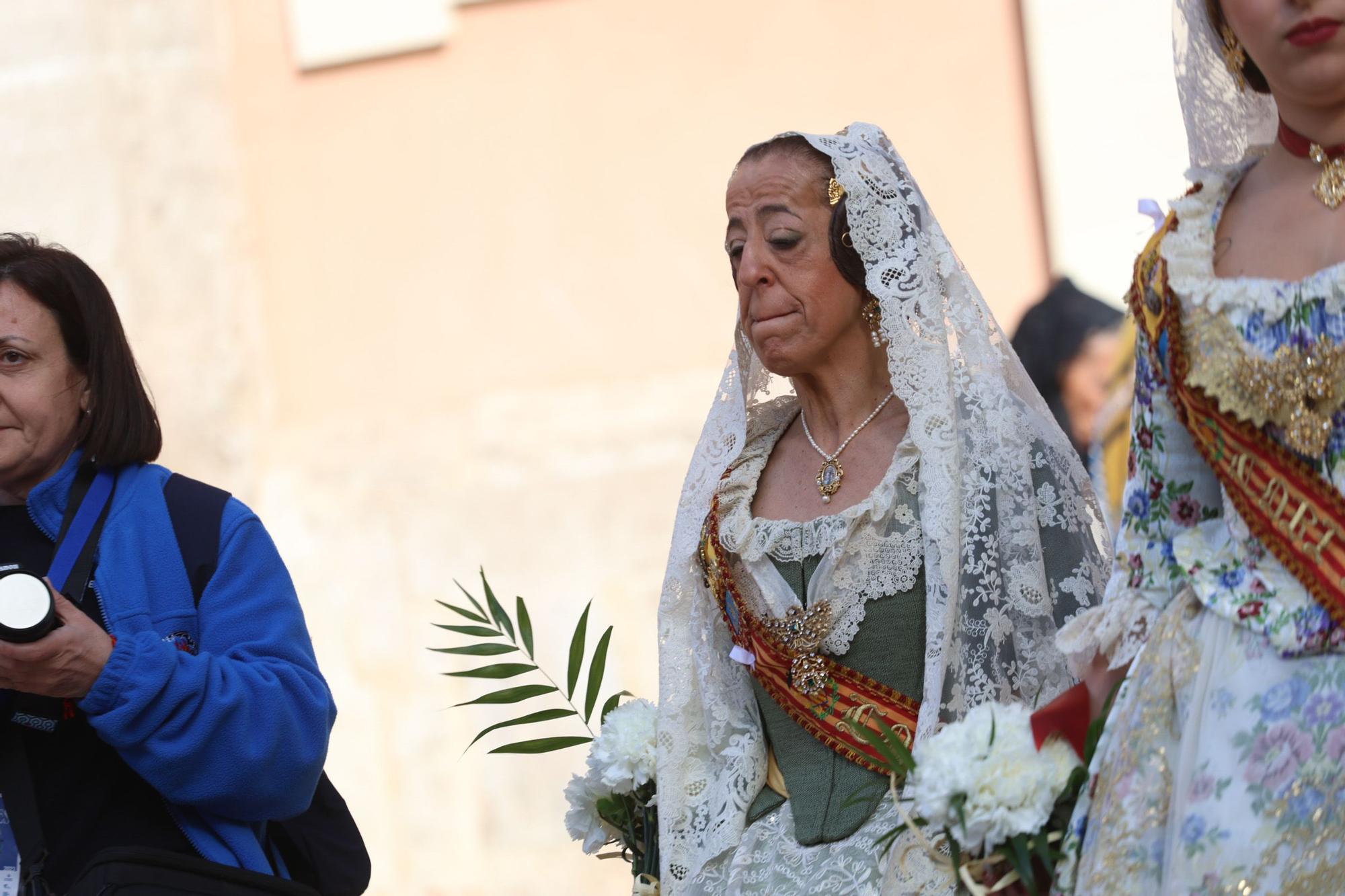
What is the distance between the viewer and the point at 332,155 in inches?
336

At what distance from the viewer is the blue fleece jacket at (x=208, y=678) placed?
3.28 m

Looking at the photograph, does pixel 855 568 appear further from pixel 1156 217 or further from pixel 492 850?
pixel 492 850

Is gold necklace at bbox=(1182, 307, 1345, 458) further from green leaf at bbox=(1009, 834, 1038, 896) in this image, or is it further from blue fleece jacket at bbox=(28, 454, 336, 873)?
blue fleece jacket at bbox=(28, 454, 336, 873)

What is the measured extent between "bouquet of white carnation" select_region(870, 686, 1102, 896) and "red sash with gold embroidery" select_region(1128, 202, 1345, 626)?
40 centimetres

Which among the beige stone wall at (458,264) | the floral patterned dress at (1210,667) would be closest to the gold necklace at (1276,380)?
the floral patterned dress at (1210,667)

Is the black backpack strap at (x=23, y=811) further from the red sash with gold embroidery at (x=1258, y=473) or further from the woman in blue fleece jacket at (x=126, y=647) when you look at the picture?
the red sash with gold embroidery at (x=1258, y=473)

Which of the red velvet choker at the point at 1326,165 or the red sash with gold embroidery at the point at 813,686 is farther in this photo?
the red sash with gold embroidery at the point at 813,686

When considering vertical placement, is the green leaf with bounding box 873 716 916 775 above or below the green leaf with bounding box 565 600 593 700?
above

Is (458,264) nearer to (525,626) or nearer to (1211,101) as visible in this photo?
(525,626)

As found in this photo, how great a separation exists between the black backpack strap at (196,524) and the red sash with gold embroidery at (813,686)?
0.97m

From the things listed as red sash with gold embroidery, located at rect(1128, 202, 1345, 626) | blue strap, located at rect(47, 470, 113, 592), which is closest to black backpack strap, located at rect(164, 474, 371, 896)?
blue strap, located at rect(47, 470, 113, 592)

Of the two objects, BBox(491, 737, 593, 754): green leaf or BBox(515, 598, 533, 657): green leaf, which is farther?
BBox(515, 598, 533, 657): green leaf

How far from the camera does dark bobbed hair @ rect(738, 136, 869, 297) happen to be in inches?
146

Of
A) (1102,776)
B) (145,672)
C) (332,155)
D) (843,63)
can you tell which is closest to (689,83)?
(843,63)
